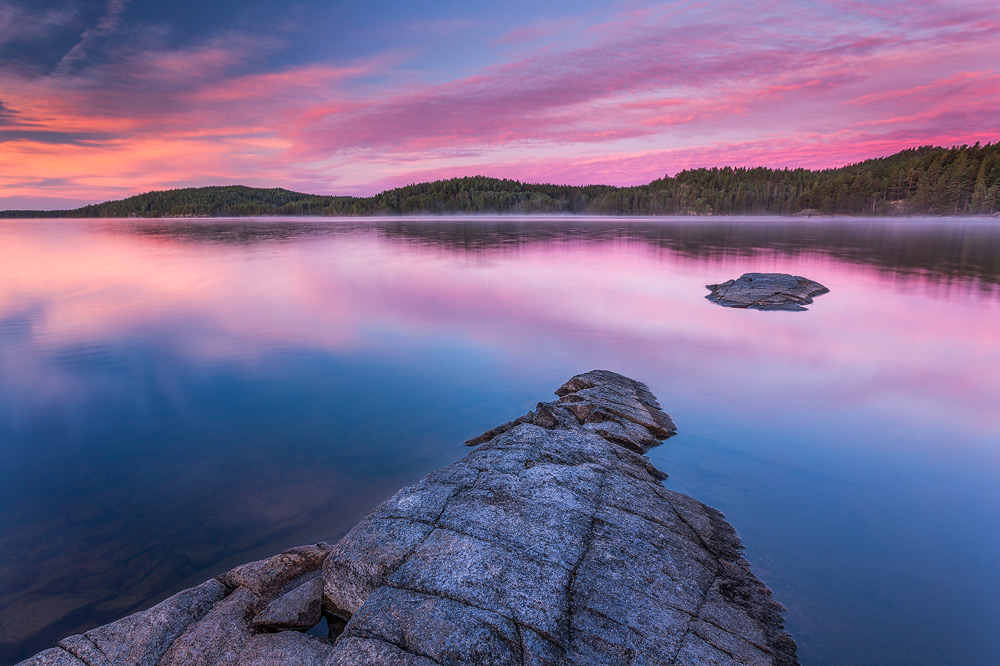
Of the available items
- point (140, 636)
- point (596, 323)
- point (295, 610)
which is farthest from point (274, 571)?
point (596, 323)

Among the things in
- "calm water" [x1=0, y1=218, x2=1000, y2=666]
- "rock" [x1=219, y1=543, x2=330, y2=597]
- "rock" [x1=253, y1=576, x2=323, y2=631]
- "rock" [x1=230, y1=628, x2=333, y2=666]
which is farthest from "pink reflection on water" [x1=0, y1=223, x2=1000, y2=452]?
"rock" [x1=230, y1=628, x2=333, y2=666]

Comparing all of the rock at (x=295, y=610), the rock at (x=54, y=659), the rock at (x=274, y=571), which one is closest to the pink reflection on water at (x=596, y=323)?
the rock at (x=274, y=571)

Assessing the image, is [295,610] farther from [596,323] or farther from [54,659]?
[596,323]

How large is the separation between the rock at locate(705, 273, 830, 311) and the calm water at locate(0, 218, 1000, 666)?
4.28 ft

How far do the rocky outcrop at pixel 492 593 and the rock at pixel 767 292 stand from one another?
18.1 meters

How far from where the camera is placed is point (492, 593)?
423 cm

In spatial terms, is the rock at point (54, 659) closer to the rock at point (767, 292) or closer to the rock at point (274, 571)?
the rock at point (274, 571)

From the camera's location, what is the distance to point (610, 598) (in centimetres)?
440

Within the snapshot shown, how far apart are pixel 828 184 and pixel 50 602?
209 m

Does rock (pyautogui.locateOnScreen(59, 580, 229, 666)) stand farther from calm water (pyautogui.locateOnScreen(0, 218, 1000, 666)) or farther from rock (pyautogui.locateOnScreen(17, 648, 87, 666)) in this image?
calm water (pyautogui.locateOnScreen(0, 218, 1000, 666))

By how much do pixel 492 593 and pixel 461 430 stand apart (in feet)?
20.4

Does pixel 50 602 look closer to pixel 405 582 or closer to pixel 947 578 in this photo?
pixel 405 582

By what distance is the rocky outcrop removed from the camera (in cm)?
397

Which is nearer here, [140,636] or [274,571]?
[140,636]
